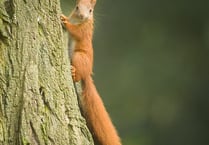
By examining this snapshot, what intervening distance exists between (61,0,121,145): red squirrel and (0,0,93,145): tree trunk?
0.36 meters

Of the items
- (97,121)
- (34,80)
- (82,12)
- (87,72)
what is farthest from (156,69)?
(34,80)

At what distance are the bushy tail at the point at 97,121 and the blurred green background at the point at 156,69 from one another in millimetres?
7598

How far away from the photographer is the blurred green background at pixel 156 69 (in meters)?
14.3

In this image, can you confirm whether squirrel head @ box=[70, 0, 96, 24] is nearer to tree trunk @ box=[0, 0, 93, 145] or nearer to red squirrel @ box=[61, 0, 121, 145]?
red squirrel @ box=[61, 0, 121, 145]

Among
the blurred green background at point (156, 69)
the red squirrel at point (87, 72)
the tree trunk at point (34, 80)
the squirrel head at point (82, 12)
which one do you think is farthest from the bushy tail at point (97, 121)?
the blurred green background at point (156, 69)

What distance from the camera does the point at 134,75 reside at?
14.7m

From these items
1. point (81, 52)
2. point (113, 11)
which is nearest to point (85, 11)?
point (81, 52)

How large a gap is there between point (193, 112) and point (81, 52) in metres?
8.00

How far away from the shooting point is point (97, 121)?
629 centimetres

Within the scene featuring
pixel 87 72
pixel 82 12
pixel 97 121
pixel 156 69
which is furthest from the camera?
pixel 156 69

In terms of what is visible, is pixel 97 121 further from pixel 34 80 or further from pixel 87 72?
pixel 34 80

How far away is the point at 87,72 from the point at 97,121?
408 mm

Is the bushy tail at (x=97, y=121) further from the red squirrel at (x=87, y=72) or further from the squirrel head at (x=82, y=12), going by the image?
the squirrel head at (x=82, y=12)

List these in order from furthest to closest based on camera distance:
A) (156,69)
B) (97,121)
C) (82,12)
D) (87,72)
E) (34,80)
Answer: (156,69), (82,12), (87,72), (97,121), (34,80)
